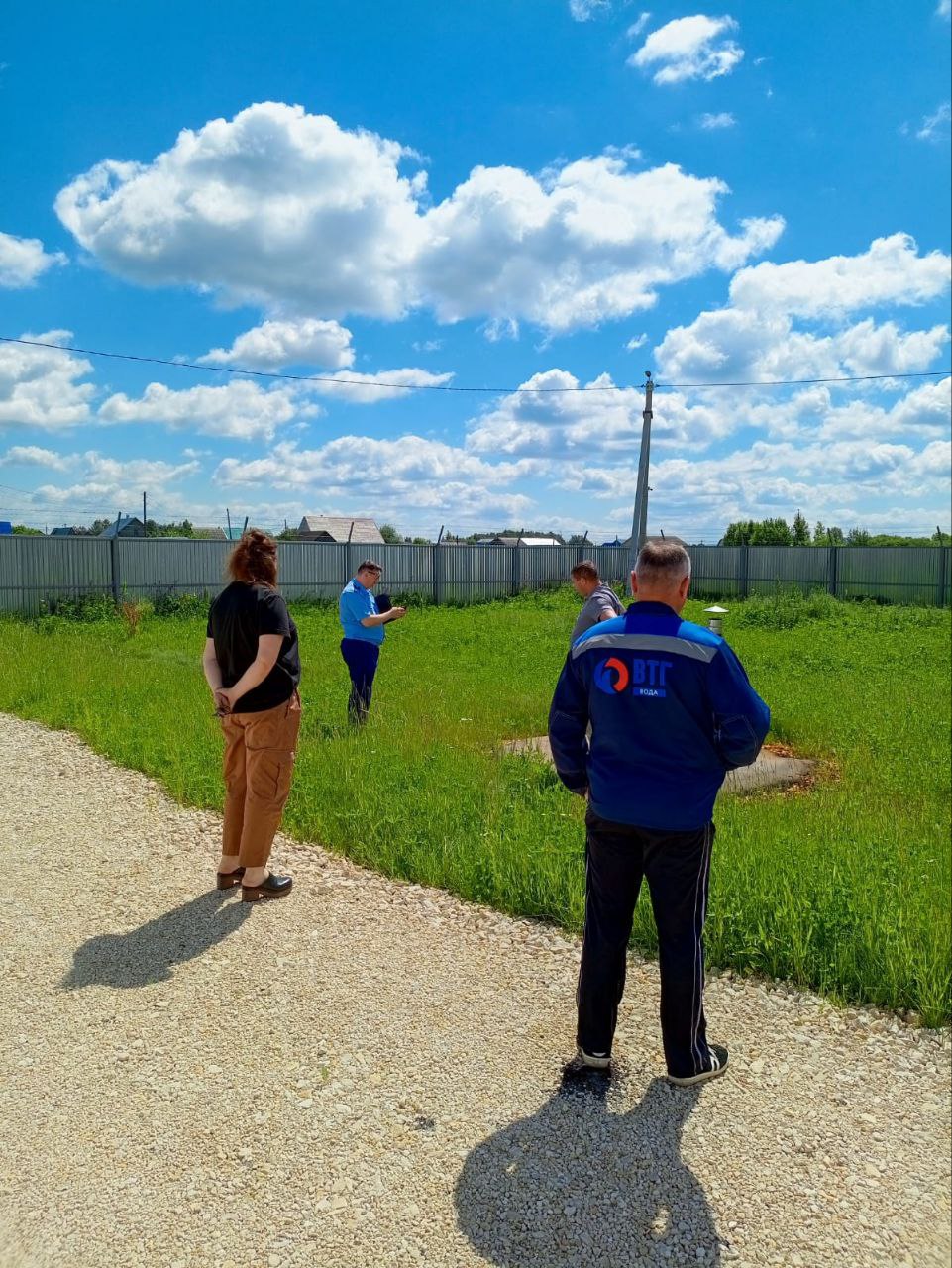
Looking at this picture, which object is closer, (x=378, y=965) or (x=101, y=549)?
(x=378, y=965)

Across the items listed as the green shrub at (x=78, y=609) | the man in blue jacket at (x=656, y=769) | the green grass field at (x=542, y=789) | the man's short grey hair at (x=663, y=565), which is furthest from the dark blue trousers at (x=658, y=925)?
the green shrub at (x=78, y=609)

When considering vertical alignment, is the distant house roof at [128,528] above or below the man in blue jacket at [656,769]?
above

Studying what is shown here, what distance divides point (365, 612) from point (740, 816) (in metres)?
3.95

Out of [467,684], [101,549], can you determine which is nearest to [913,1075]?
[467,684]

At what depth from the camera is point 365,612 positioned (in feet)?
28.0

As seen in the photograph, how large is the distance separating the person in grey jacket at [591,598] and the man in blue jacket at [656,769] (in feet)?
9.86

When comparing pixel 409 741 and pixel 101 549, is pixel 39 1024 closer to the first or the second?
pixel 409 741

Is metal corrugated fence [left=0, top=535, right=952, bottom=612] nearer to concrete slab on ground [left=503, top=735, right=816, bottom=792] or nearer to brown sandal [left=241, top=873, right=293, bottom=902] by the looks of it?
concrete slab on ground [left=503, top=735, right=816, bottom=792]

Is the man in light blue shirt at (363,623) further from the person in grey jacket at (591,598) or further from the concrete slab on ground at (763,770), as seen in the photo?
the person in grey jacket at (591,598)

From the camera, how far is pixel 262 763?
478 centimetres

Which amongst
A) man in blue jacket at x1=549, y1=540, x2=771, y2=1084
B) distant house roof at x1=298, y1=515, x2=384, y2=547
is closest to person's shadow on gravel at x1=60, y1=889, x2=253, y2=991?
man in blue jacket at x1=549, y1=540, x2=771, y2=1084

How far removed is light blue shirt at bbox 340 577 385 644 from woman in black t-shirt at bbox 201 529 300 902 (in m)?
3.55

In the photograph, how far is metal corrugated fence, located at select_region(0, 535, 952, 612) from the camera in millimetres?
20344

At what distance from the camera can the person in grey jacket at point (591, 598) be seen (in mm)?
6438
